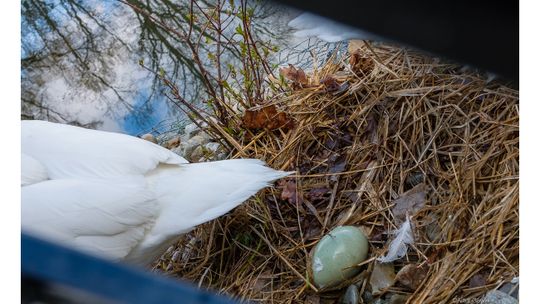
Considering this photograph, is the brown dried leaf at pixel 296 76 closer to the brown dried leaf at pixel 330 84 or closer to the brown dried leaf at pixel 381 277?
the brown dried leaf at pixel 330 84

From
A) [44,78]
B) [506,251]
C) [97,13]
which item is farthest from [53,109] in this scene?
[506,251]

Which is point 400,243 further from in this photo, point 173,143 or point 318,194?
point 173,143

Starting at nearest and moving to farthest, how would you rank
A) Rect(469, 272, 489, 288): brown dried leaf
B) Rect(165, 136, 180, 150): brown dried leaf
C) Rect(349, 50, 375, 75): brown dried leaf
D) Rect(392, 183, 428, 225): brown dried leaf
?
Rect(469, 272, 489, 288): brown dried leaf
Rect(392, 183, 428, 225): brown dried leaf
Rect(349, 50, 375, 75): brown dried leaf
Rect(165, 136, 180, 150): brown dried leaf

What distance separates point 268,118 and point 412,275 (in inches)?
14.6

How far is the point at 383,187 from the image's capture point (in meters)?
0.88

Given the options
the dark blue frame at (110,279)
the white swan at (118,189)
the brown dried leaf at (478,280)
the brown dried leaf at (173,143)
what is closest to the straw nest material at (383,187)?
the brown dried leaf at (478,280)

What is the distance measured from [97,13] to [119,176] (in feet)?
2.08

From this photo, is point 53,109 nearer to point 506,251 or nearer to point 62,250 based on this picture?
point 506,251

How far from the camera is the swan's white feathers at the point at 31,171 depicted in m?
0.77

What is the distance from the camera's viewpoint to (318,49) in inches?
47.2

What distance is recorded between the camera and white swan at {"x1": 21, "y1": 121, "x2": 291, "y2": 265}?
74cm

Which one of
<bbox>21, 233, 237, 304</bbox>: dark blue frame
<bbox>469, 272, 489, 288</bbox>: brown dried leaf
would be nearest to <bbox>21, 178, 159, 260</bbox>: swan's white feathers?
<bbox>469, 272, 489, 288</bbox>: brown dried leaf

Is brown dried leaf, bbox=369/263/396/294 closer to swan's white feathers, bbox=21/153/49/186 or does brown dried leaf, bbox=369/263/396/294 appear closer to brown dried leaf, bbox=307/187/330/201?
brown dried leaf, bbox=307/187/330/201

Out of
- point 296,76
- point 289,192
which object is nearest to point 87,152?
point 289,192
